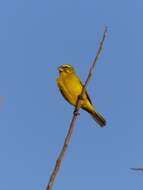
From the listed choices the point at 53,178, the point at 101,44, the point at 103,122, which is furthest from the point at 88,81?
the point at 103,122

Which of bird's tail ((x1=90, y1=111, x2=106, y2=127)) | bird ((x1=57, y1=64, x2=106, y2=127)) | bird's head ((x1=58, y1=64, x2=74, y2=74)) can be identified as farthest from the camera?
bird's head ((x1=58, y1=64, x2=74, y2=74))

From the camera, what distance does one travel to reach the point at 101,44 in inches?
103

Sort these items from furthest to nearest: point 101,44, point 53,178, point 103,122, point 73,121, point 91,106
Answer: point 91,106 → point 103,122 → point 101,44 → point 73,121 → point 53,178

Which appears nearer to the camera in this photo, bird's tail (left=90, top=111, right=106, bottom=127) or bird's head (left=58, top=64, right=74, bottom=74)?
bird's tail (left=90, top=111, right=106, bottom=127)

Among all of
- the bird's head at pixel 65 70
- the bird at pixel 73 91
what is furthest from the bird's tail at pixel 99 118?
the bird's head at pixel 65 70

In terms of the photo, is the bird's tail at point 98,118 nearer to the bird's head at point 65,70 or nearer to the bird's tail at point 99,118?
the bird's tail at point 99,118

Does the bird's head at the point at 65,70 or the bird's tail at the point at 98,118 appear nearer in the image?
the bird's tail at the point at 98,118

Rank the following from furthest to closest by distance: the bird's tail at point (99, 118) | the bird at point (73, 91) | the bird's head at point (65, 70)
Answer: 1. the bird's head at point (65, 70)
2. the bird at point (73, 91)
3. the bird's tail at point (99, 118)

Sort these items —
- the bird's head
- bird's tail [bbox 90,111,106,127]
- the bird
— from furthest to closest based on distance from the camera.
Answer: the bird's head
the bird
bird's tail [bbox 90,111,106,127]

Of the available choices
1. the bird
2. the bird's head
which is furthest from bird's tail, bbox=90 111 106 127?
the bird's head

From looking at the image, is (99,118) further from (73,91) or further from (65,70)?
(65,70)

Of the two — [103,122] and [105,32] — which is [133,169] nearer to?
[105,32]

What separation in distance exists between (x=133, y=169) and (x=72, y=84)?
8198 millimetres

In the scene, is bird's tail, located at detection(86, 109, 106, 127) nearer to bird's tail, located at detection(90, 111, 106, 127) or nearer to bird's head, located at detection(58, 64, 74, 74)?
bird's tail, located at detection(90, 111, 106, 127)
